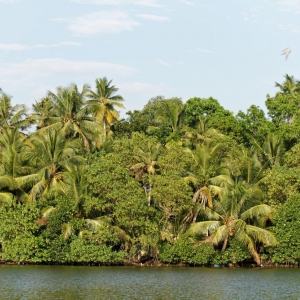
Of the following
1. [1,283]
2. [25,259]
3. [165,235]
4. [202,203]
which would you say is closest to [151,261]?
[165,235]

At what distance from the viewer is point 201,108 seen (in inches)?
1612

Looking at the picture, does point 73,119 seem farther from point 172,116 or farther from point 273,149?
point 273,149

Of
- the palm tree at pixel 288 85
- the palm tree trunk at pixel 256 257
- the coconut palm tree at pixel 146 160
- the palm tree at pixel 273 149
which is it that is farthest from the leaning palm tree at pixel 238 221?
the palm tree at pixel 288 85

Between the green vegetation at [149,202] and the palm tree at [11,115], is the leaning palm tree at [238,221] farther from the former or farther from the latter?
the palm tree at [11,115]

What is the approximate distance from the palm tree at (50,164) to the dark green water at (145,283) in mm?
4858

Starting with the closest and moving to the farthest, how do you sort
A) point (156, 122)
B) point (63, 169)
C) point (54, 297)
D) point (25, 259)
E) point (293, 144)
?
point (54, 297) < point (25, 259) < point (63, 169) < point (293, 144) < point (156, 122)

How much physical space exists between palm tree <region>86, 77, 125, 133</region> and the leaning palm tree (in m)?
13.6

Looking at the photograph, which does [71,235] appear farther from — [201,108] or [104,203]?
[201,108]

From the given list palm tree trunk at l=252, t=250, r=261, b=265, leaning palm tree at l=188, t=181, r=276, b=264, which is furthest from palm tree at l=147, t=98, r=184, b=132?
palm tree trunk at l=252, t=250, r=261, b=265

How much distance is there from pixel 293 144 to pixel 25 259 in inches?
703

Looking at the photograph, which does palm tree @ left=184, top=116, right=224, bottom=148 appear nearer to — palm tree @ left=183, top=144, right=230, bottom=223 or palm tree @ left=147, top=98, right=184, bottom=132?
palm tree @ left=147, top=98, right=184, bottom=132

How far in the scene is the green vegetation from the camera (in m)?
30.5

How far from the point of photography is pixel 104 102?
4284 centimetres

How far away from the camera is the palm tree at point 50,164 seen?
106 ft
